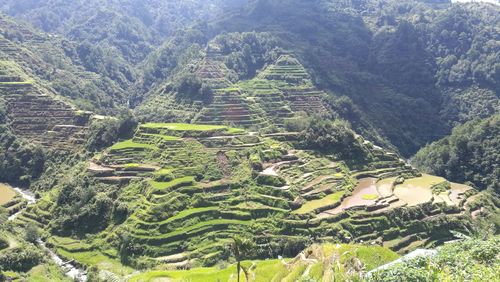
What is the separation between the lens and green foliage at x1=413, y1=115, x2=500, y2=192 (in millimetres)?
57906

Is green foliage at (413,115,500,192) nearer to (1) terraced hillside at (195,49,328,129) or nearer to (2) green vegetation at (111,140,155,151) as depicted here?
(1) terraced hillside at (195,49,328,129)

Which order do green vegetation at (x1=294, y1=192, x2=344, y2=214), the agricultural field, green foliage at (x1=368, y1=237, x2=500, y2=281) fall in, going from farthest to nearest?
1. green vegetation at (x1=294, y1=192, x2=344, y2=214)
2. the agricultural field
3. green foliage at (x1=368, y1=237, x2=500, y2=281)

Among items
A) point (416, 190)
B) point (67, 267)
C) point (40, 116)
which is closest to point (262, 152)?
point (416, 190)

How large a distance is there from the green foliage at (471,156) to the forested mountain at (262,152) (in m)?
0.19

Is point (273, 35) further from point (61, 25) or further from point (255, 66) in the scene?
point (61, 25)

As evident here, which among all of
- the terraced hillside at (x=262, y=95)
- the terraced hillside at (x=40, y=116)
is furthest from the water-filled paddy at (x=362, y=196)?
the terraced hillside at (x=40, y=116)

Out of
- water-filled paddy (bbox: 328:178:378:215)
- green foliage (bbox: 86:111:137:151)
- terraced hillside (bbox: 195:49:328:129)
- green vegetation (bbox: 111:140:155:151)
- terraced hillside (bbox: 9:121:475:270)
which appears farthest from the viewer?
terraced hillside (bbox: 195:49:328:129)

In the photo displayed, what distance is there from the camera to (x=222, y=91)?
7256 cm

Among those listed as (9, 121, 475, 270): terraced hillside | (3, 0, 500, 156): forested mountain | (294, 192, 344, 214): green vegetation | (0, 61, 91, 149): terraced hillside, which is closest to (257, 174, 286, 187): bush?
(9, 121, 475, 270): terraced hillside

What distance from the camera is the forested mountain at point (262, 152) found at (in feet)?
126

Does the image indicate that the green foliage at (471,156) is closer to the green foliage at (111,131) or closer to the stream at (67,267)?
the green foliage at (111,131)

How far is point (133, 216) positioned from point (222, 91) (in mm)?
34082

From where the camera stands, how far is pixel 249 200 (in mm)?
43906

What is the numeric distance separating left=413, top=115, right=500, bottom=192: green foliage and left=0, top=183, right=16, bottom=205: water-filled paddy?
2044 inches
